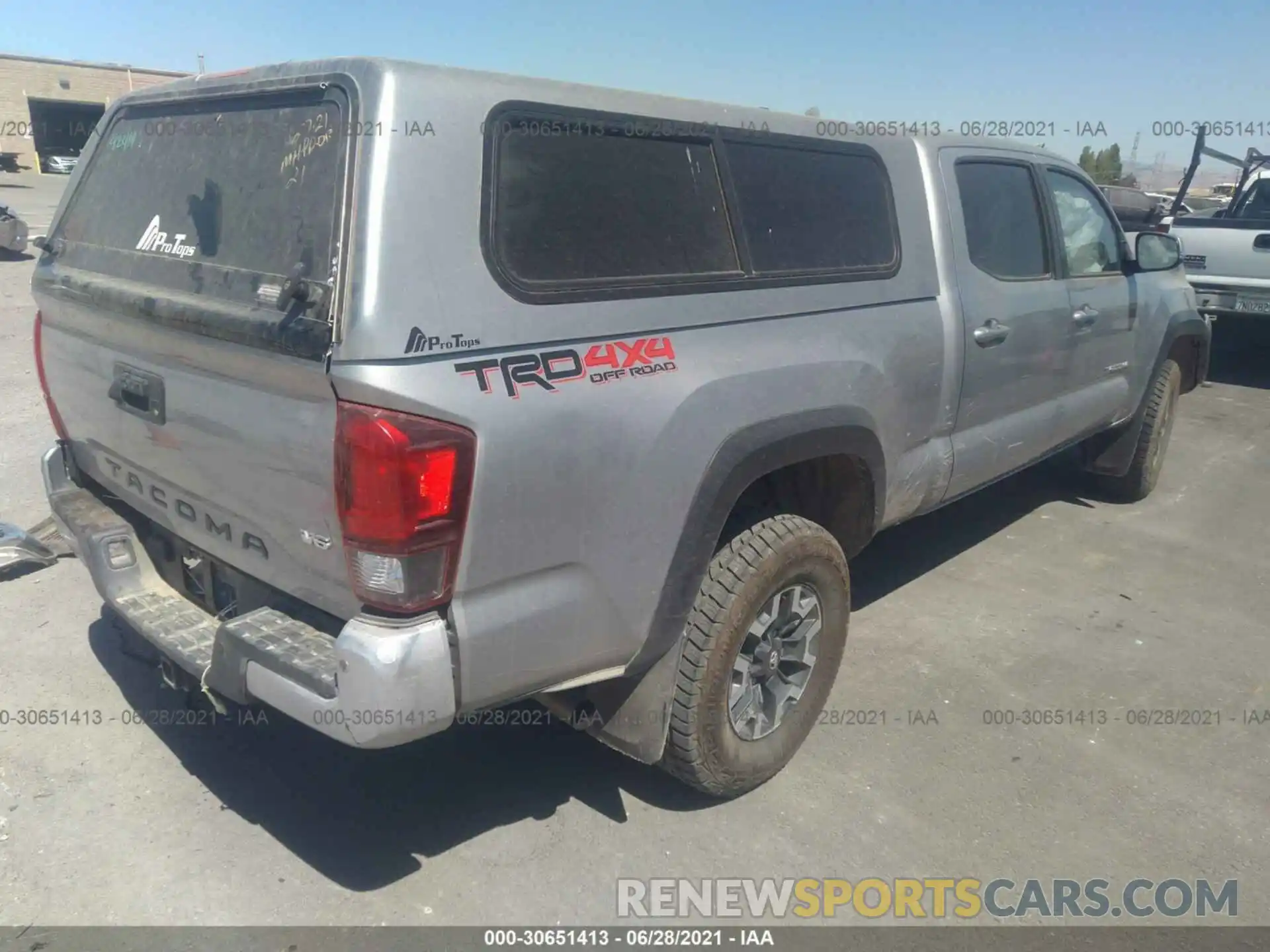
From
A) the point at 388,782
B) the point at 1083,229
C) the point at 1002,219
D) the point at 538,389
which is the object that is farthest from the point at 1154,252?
the point at 388,782

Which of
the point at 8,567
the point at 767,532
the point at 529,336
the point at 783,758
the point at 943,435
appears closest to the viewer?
the point at 529,336

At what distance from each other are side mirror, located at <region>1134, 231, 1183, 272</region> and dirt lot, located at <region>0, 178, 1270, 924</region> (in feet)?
5.74

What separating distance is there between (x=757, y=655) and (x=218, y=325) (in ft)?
5.99

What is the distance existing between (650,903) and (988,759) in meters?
1.37

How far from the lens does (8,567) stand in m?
4.44

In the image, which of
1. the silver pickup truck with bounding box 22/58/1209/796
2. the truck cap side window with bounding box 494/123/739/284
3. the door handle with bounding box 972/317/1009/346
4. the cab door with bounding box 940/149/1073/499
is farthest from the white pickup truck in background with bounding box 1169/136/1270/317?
the truck cap side window with bounding box 494/123/739/284

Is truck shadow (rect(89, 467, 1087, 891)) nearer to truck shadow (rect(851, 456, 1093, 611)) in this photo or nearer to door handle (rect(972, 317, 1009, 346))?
truck shadow (rect(851, 456, 1093, 611))

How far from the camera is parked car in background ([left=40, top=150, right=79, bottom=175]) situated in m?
42.8

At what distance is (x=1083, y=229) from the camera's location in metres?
4.81

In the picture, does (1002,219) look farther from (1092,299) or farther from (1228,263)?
(1228,263)

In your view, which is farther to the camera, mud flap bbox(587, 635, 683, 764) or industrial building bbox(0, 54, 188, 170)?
industrial building bbox(0, 54, 188, 170)

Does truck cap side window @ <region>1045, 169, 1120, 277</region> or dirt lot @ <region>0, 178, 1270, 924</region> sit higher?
truck cap side window @ <region>1045, 169, 1120, 277</region>

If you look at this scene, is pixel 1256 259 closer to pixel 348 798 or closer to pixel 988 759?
pixel 988 759

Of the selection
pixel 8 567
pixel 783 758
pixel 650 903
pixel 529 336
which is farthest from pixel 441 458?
pixel 8 567
